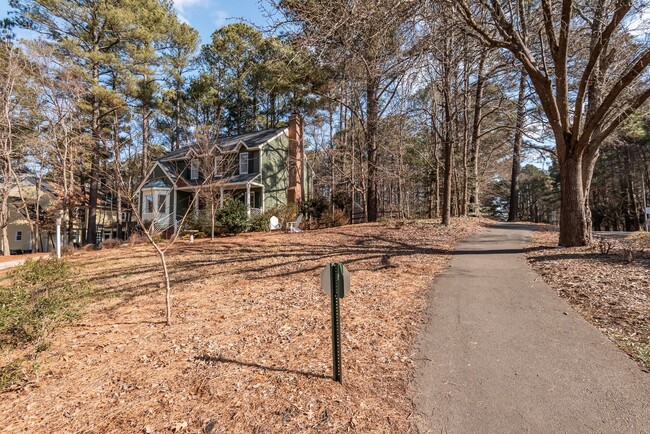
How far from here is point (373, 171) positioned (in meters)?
17.4

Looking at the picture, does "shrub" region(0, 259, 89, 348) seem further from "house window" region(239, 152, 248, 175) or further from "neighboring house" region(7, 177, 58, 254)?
"neighboring house" region(7, 177, 58, 254)

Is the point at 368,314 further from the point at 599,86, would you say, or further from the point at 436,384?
the point at 599,86

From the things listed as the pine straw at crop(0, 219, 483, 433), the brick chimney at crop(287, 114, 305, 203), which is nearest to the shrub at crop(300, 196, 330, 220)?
the brick chimney at crop(287, 114, 305, 203)

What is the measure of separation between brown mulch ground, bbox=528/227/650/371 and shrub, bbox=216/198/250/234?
41.0 feet

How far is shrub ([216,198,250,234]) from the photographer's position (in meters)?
15.6

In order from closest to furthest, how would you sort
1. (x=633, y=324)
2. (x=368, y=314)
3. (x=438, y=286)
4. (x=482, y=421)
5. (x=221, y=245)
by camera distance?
(x=482, y=421) < (x=633, y=324) < (x=368, y=314) < (x=438, y=286) < (x=221, y=245)

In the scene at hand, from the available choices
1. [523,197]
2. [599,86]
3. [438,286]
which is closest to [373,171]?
[599,86]

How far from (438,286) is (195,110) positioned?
2650cm

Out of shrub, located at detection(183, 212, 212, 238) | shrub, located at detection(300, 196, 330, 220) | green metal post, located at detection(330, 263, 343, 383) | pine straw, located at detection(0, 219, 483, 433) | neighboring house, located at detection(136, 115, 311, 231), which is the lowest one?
pine straw, located at detection(0, 219, 483, 433)

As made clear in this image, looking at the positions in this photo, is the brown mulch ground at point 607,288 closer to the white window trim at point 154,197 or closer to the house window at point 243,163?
the house window at point 243,163

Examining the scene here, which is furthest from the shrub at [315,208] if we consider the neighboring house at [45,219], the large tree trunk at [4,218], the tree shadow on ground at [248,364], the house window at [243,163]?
the large tree trunk at [4,218]

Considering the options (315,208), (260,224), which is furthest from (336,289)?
(315,208)

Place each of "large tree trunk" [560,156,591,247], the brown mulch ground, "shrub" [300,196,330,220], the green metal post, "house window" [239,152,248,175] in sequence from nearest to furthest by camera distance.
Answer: the green metal post → the brown mulch ground → "large tree trunk" [560,156,591,247] → "shrub" [300,196,330,220] → "house window" [239,152,248,175]

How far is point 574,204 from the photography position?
7.69 metres
